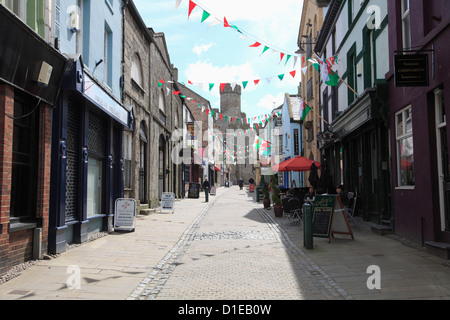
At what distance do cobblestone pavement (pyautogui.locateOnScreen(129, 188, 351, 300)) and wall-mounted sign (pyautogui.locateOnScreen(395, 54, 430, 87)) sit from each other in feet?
12.6

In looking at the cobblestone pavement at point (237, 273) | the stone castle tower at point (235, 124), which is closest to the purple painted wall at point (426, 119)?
the cobblestone pavement at point (237, 273)

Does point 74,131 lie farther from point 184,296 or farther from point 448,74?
point 448,74

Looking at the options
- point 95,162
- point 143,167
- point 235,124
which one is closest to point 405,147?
point 95,162

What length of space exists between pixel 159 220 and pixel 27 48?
847cm

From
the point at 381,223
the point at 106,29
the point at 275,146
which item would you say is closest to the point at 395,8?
the point at 381,223

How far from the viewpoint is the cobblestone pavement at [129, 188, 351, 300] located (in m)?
4.87

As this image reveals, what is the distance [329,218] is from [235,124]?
71476 mm

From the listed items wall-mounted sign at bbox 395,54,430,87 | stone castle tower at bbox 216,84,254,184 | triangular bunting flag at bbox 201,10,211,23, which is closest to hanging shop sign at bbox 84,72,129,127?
triangular bunting flag at bbox 201,10,211,23

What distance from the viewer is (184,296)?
4801 mm

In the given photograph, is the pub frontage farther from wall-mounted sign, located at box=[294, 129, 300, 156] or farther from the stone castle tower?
the stone castle tower

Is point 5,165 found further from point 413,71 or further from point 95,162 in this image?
point 413,71

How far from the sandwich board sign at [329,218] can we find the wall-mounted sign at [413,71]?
119 inches

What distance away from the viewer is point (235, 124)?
79812mm

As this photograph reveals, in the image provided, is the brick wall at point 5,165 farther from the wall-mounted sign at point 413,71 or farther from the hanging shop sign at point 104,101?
the wall-mounted sign at point 413,71
